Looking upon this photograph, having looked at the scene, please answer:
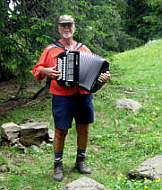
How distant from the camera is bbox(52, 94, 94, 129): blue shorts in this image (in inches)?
160

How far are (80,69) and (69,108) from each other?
54 cm

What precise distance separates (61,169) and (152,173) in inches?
47.1

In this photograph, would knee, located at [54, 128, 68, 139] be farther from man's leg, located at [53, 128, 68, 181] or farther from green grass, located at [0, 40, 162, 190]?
green grass, located at [0, 40, 162, 190]

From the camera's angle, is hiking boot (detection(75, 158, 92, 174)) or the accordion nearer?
the accordion

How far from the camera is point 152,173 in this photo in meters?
4.09

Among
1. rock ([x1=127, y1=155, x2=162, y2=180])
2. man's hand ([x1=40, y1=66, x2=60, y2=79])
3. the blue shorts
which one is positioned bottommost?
rock ([x1=127, y1=155, x2=162, y2=180])

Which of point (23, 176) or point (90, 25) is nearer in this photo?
point (23, 176)

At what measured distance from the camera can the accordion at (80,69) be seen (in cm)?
382

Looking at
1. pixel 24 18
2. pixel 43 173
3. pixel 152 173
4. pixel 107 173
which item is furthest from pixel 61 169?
pixel 24 18

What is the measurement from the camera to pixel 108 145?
19.3 ft

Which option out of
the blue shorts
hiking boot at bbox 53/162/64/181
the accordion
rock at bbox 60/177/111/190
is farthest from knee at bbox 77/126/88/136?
rock at bbox 60/177/111/190

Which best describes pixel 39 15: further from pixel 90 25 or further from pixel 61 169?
pixel 61 169

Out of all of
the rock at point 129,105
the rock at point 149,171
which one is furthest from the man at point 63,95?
the rock at point 129,105

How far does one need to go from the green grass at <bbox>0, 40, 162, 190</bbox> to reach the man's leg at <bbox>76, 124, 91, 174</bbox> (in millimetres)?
106
